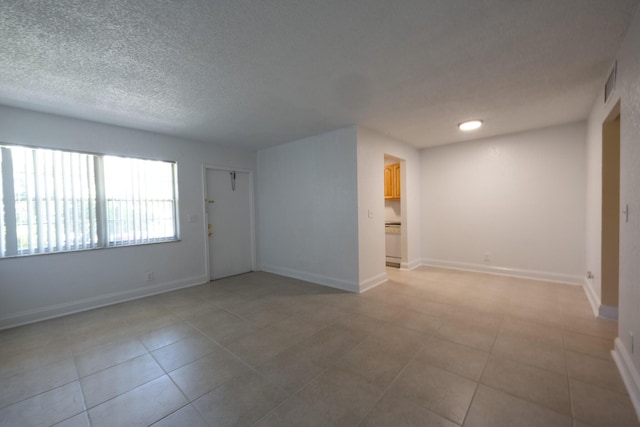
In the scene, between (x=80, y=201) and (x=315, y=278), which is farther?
(x=315, y=278)

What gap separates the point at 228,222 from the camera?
16.6ft

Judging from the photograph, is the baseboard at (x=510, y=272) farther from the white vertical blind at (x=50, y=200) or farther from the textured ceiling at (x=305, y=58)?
the white vertical blind at (x=50, y=200)

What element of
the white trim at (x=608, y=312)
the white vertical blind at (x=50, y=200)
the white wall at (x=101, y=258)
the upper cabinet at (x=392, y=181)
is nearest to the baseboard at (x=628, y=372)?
the white trim at (x=608, y=312)

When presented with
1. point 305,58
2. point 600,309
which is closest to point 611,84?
point 600,309

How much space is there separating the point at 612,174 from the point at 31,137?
6.55 m

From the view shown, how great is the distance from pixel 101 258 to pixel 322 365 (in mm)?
3420

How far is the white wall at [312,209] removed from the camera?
398cm

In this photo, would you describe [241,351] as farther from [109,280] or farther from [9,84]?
[9,84]

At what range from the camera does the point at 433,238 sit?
5379 mm

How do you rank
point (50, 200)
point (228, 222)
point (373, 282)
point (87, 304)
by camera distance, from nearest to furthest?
point (50, 200) < point (87, 304) < point (373, 282) < point (228, 222)

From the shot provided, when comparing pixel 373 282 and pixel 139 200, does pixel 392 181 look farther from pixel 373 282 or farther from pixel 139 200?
pixel 139 200

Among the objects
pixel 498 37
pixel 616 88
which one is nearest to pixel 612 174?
pixel 616 88

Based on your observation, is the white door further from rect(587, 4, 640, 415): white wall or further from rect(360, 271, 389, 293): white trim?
rect(587, 4, 640, 415): white wall

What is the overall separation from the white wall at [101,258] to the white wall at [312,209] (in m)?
1.13
